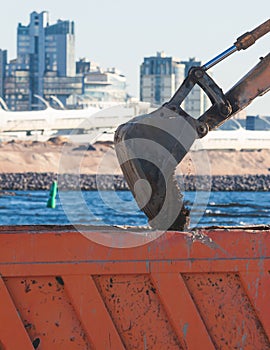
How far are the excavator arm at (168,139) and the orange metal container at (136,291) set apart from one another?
83cm

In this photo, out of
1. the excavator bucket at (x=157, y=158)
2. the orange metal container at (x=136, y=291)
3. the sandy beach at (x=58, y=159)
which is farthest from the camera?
the sandy beach at (x=58, y=159)

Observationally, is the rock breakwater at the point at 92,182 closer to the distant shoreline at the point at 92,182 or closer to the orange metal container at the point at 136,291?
the distant shoreline at the point at 92,182

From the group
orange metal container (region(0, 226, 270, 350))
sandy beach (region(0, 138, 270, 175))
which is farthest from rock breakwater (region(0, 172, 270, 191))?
orange metal container (region(0, 226, 270, 350))

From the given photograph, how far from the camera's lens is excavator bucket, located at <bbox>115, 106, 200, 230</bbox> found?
23.3 feet

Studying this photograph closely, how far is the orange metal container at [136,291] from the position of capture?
614 cm

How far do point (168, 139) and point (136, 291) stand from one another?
1.33 metres

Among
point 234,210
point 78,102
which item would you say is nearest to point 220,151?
point 78,102

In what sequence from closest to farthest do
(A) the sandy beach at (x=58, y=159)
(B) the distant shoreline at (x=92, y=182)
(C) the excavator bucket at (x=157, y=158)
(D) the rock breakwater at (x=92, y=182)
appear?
(C) the excavator bucket at (x=157, y=158)
(B) the distant shoreline at (x=92, y=182)
(D) the rock breakwater at (x=92, y=182)
(A) the sandy beach at (x=58, y=159)

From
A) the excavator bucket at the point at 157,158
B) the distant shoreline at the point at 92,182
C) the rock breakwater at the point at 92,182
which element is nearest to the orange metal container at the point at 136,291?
the excavator bucket at the point at 157,158

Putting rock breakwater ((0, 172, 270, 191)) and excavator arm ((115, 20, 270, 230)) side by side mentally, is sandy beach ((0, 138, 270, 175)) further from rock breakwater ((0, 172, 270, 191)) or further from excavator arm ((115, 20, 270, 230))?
excavator arm ((115, 20, 270, 230))

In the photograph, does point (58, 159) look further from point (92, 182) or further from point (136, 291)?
point (136, 291)

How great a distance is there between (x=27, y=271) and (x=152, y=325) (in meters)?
0.76

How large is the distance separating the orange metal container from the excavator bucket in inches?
32.3

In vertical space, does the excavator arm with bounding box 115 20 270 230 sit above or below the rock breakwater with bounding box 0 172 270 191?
above
